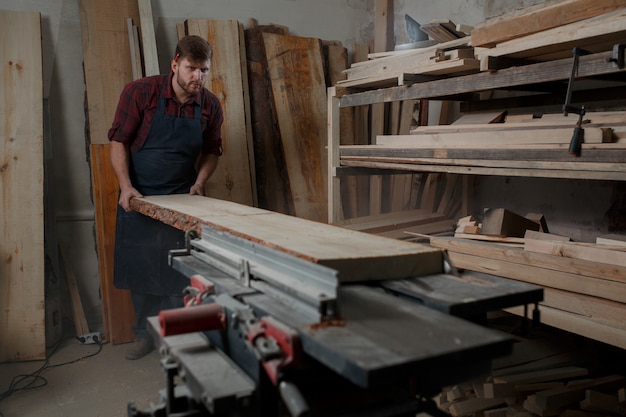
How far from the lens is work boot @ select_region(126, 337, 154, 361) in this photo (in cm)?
357

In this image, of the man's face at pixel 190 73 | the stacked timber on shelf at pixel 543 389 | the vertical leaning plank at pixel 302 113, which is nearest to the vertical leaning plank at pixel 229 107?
the vertical leaning plank at pixel 302 113

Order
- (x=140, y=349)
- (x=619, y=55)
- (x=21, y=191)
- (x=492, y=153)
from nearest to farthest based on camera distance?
1. (x=619, y=55)
2. (x=492, y=153)
3. (x=21, y=191)
4. (x=140, y=349)

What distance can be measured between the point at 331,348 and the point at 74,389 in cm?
273

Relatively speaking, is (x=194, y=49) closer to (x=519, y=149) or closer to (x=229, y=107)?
(x=229, y=107)

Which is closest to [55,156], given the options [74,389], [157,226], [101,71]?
[101,71]

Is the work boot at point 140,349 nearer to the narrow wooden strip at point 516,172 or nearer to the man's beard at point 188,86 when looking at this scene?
the man's beard at point 188,86

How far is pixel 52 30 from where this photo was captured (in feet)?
12.4

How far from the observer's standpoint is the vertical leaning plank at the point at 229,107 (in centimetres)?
399

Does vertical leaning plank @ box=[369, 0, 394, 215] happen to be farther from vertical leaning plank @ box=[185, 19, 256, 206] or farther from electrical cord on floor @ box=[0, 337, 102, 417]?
electrical cord on floor @ box=[0, 337, 102, 417]

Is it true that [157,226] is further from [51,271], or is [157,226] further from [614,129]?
[614,129]

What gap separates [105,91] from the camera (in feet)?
12.3

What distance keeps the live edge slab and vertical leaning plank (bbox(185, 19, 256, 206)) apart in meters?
1.64

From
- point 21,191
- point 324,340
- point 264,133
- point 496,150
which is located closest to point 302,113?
point 264,133

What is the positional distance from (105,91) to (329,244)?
2.80 m
